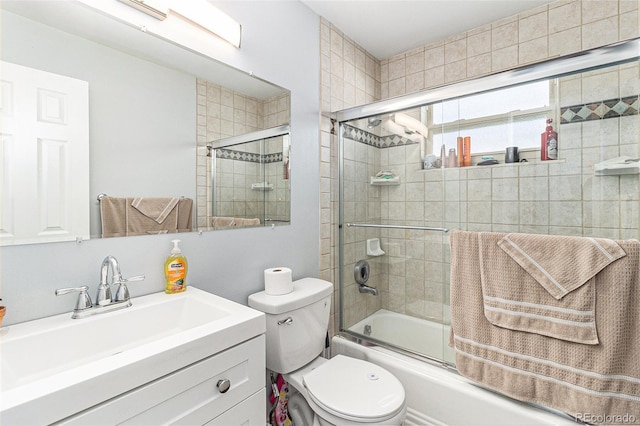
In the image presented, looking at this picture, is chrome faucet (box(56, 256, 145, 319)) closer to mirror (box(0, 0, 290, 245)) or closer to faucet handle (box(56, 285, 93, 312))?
faucet handle (box(56, 285, 93, 312))

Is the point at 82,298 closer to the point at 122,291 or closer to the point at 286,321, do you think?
the point at 122,291

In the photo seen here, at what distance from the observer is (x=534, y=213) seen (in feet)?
4.72

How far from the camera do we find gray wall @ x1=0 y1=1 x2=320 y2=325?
87 centimetres

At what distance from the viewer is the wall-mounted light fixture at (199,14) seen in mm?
1078

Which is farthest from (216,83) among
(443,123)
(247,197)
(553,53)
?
(553,53)

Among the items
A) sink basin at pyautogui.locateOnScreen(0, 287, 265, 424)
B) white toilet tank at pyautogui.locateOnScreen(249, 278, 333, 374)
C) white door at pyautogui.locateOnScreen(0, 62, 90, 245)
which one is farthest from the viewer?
white toilet tank at pyautogui.locateOnScreen(249, 278, 333, 374)

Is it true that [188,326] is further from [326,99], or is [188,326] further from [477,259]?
[326,99]

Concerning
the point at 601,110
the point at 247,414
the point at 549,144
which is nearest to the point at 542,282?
the point at 549,144

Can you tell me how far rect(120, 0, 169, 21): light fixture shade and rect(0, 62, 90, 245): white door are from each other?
345mm

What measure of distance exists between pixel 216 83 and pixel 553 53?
2.00 meters

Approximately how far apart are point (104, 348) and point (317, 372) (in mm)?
871

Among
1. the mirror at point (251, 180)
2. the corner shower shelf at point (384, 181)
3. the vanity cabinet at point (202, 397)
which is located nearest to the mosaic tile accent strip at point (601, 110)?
the corner shower shelf at point (384, 181)

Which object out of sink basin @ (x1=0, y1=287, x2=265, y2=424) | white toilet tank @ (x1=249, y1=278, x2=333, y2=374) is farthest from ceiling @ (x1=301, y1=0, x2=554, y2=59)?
sink basin @ (x1=0, y1=287, x2=265, y2=424)

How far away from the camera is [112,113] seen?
3.34 feet
